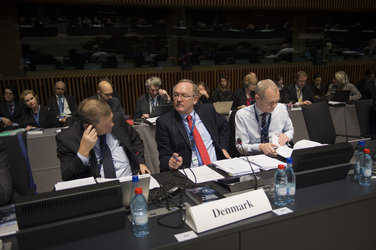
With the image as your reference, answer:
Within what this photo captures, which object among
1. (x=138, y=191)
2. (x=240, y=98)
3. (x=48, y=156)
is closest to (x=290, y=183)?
(x=138, y=191)

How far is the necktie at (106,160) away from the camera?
2084 mm

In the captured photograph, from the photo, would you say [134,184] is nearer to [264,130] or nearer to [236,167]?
[236,167]

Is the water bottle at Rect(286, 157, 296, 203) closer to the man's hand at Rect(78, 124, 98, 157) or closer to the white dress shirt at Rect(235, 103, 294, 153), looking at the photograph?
the white dress shirt at Rect(235, 103, 294, 153)

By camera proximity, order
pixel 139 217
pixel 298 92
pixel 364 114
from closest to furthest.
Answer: pixel 139 217 < pixel 364 114 < pixel 298 92

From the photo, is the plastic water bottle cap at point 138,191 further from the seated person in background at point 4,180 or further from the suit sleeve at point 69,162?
the seated person in background at point 4,180

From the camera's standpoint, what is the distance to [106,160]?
6.89 ft

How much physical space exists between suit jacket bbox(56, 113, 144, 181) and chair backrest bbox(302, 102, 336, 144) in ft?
6.69

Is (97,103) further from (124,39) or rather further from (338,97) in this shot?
(124,39)

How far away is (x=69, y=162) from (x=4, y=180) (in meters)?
0.40

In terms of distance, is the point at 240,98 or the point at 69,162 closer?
the point at 69,162

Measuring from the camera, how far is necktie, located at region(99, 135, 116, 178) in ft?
6.84

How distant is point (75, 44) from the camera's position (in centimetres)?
652

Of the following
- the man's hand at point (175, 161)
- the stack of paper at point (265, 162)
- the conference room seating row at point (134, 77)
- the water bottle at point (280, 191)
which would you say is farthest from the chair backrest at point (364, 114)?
the conference room seating row at point (134, 77)

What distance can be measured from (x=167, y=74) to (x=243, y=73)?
215 cm
